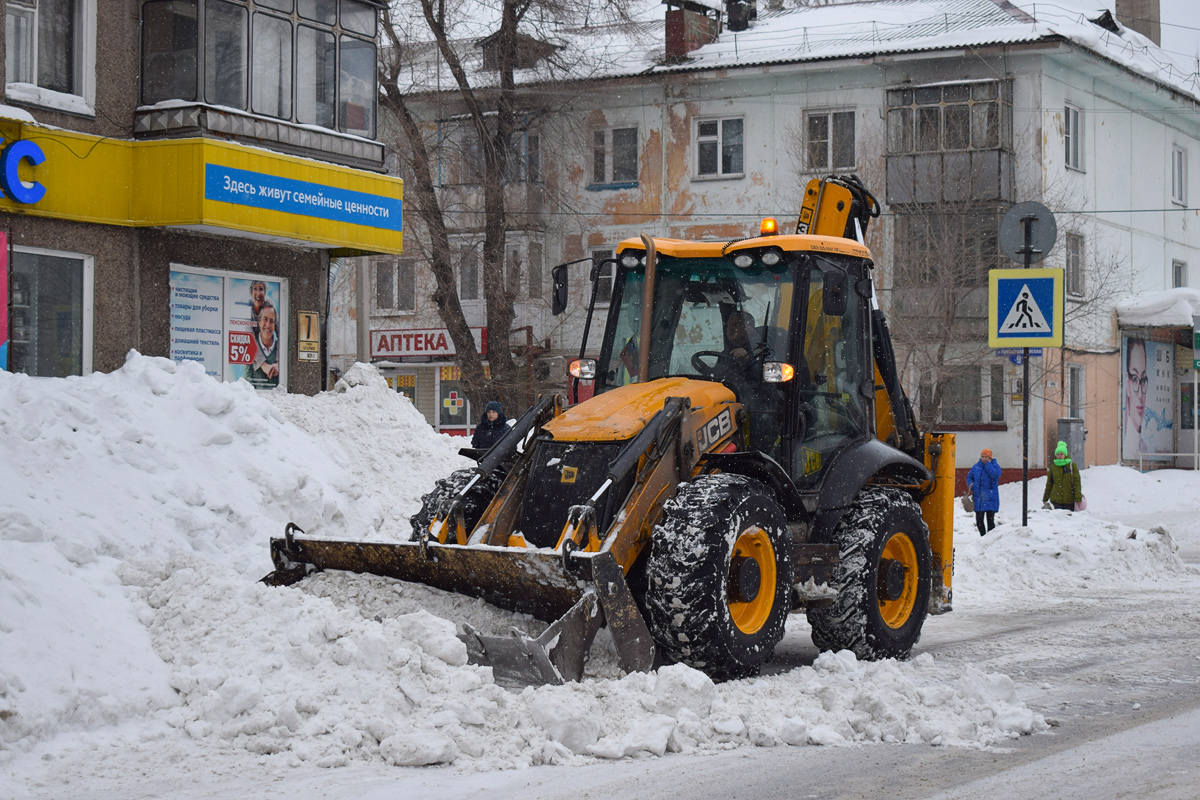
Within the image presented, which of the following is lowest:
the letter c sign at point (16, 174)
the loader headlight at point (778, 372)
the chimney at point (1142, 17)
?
the loader headlight at point (778, 372)

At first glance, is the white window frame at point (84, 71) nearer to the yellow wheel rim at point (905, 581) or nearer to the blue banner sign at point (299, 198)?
the blue banner sign at point (299, 198)

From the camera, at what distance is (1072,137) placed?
3084 cm

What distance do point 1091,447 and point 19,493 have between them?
2727cm

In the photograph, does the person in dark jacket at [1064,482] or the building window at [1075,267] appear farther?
the building window at [1075,267]

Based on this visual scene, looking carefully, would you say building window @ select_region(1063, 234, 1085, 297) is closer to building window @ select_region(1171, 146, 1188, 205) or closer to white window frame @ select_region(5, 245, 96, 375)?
building window @ select_region(1171, 146, 1188, 205)

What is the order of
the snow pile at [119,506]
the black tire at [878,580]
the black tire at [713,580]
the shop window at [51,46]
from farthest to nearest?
the shop window at [51,46] < the black tire at [878,580] < the black tire at [713,580] < the snow pile at [119,506]

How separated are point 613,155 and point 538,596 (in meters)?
27.5

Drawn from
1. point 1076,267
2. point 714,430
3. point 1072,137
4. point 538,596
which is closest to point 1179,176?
point 1072,137

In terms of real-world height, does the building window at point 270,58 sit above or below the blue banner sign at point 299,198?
above

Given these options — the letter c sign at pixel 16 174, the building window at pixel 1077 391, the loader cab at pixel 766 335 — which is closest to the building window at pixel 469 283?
the building window at pixel 1077 391

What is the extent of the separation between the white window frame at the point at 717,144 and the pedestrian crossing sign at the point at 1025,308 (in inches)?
768

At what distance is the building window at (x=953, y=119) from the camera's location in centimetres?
2916

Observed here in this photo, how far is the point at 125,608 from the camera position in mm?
7105

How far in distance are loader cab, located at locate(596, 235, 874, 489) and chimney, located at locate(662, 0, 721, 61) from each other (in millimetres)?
25508
